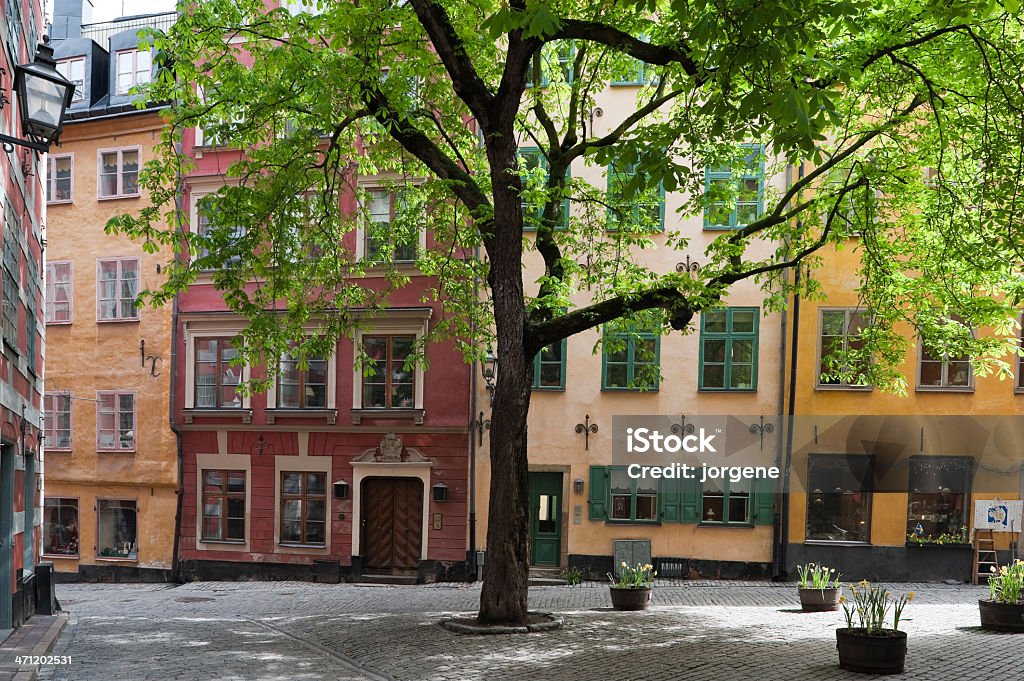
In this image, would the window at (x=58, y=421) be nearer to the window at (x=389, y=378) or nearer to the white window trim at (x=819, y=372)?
the window at (x=389, y=378)

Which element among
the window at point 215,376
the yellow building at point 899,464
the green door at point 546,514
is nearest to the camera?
the yellow building at point 899,464

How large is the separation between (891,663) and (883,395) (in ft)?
41.2

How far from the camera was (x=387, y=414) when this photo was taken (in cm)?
2416

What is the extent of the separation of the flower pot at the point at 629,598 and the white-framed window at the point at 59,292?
17.0m

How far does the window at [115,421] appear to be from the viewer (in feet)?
86.2

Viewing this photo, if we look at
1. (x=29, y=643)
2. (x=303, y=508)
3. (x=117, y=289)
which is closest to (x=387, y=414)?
(x=303, y=508)

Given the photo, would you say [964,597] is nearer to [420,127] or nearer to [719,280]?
[719,280]

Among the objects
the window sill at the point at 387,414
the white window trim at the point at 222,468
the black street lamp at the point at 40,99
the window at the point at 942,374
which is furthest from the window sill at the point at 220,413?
the black street lamp at the point at 40,99

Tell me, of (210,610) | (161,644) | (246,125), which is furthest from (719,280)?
(210,610)

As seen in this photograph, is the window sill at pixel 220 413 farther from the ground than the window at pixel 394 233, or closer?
closer

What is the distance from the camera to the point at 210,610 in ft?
61.6

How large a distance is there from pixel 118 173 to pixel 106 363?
188 inches

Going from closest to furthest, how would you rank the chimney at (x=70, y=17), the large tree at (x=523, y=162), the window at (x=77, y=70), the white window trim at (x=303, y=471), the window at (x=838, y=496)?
1. the large tree at (x=523, y=162)
2. the window at (x=838, y=496)
3. the white window trim at (x=303, y=471)
4. the window at (x=77, y=70)
5. the chimney at (x=70, y=17)

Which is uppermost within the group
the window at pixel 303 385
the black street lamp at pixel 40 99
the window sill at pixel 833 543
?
the black street lamp at pixel 40 99
